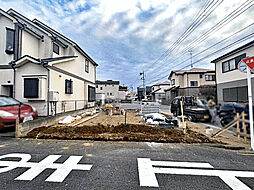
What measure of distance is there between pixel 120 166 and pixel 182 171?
115 centimetres

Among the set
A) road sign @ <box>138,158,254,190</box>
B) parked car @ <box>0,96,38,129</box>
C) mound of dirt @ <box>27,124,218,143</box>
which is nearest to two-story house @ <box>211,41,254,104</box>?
mound of dirt @ <box>27,124,218,143</box>

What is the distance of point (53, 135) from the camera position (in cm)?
422

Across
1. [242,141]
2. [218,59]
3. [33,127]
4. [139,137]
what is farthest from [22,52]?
[218,59]

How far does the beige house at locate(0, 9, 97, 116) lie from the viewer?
6566 mm

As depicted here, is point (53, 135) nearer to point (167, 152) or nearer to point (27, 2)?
point (167, 152)

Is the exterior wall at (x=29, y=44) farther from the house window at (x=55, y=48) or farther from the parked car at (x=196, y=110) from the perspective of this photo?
the parked car at (x=196, y=110)

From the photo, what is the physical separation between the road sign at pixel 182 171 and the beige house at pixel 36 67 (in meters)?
6.21

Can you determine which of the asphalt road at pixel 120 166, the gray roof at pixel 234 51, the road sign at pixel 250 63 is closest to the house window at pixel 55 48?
the asphalt road at pixel 120 166

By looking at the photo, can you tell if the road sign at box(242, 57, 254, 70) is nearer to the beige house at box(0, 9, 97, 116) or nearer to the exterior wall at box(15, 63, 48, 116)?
the beige house at box(0, 9, 97, 116)

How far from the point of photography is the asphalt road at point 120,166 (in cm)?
194

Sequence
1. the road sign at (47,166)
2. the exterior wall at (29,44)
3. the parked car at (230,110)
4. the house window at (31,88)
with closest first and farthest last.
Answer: the road sign at (47,166) → the parked car at (230,110) → the house window at (31,88) → the exterior wall at (29,44)

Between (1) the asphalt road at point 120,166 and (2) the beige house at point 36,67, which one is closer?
(1) the asphalt road at point 120,166

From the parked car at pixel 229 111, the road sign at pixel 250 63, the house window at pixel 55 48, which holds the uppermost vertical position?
the house window at pixel 55 48

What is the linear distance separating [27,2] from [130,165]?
9593 millimetres
